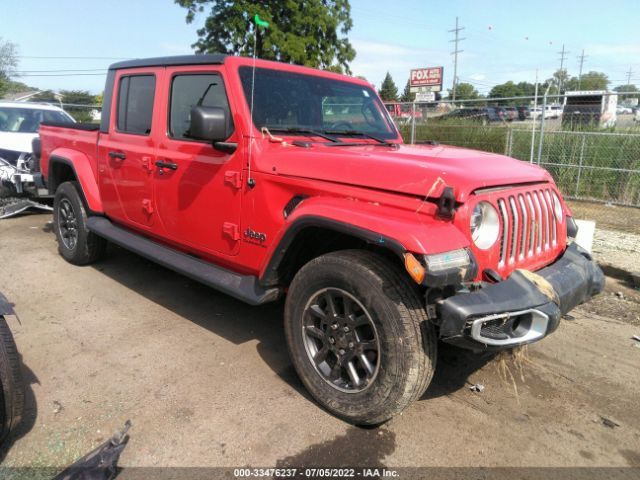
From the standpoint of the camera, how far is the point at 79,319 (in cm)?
401

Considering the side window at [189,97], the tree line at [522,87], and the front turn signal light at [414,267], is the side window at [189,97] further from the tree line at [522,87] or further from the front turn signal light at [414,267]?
the tree line at [522,87]

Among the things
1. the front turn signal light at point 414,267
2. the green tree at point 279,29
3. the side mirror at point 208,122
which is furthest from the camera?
the green tree at point 279,29

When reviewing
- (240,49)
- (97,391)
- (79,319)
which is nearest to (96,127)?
(79,319)

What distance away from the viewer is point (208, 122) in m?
3.00

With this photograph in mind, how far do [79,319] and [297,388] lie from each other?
6.82 ft

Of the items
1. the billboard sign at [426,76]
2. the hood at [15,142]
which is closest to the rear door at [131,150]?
the hood at [15,142]

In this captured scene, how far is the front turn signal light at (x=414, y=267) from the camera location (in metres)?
2.22

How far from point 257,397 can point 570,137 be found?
8.72 meters

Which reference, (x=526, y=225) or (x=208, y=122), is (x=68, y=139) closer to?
(x=208, y=122)

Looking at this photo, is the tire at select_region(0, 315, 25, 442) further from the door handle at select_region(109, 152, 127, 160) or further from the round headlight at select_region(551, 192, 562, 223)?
the round headlight at select_region(551, 192, 562, 223)

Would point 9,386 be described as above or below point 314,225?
below

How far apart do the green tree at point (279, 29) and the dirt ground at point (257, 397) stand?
1559 centimetres

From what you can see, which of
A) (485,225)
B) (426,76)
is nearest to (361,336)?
(485,225)

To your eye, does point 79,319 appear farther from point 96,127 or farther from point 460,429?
point 460,429
